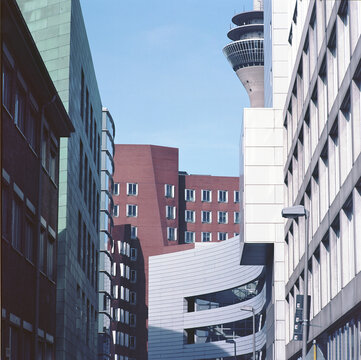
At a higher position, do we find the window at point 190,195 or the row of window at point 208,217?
the window at point 190,195

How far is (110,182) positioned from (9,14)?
67252 mm

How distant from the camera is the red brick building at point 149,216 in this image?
464 ft

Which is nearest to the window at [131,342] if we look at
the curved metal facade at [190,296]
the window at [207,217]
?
the curved metal facade at [190,296]

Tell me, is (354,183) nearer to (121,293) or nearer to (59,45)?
(59,45)

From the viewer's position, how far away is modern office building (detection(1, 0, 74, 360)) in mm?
27250

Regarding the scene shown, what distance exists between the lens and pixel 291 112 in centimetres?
5409

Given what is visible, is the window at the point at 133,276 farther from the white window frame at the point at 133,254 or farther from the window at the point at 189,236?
the window at the point at 189,236

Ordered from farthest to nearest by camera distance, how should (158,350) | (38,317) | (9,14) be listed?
(158,350) < (38,317) < (9,14)

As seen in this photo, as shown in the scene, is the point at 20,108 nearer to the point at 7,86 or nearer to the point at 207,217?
the point at 7,86

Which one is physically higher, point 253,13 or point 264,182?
point 253,13

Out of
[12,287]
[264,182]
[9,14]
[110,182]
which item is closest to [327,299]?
[12,287]

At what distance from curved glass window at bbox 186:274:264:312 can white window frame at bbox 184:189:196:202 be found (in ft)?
110

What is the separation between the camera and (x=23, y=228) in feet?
99.7

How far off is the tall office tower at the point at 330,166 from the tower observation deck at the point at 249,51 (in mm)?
111449
